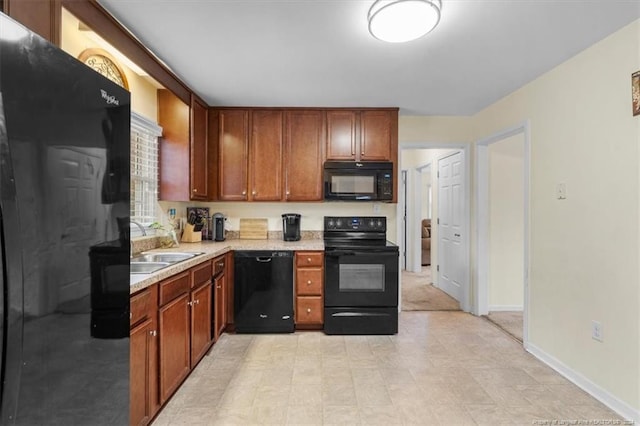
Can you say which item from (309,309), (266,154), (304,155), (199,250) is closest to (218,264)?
(199,250)

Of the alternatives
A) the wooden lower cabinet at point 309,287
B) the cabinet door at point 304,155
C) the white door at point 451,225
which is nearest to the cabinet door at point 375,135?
the cabinet door at point 304,155

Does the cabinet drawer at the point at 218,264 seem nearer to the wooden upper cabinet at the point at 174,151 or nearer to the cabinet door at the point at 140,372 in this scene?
the wooden upper cabinet at the point at 174,151

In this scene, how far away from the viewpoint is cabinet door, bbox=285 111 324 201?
12.0ft

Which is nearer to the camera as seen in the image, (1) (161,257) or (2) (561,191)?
(2) (561,191)

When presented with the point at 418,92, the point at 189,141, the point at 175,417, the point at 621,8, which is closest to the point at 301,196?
the point at 189,141

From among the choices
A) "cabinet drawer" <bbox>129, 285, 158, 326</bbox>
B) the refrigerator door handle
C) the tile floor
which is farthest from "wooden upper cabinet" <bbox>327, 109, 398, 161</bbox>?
the refrigerator door handle

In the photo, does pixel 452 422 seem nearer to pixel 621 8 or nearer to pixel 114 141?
pixel 114 141

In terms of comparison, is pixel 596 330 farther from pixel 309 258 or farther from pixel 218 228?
pixel 218 228

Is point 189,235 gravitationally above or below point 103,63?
below

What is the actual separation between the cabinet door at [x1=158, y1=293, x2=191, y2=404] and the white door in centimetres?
319

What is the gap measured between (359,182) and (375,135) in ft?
1.84

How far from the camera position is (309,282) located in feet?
10.8

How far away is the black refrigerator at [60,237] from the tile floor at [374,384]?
118cm

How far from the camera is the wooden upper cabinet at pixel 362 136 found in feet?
12.0
